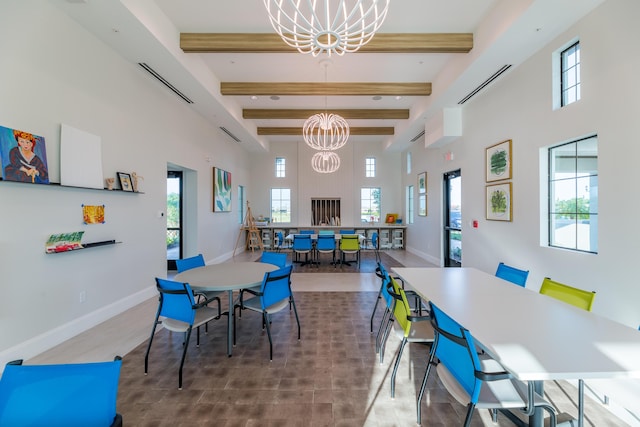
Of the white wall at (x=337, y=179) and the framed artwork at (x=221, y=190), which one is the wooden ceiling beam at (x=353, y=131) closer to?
the white wall at (x=337, y=179)

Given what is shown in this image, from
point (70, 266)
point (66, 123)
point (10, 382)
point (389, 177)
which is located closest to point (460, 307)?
point (10, 382)

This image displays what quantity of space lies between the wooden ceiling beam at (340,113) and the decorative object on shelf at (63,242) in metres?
5.03

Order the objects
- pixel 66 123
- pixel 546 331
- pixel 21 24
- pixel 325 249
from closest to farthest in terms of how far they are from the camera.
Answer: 1. pixel 546 331
2. pixel 21 24
3. pixel 66 123
4. pixel 325 249

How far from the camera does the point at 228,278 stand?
8.98 ft

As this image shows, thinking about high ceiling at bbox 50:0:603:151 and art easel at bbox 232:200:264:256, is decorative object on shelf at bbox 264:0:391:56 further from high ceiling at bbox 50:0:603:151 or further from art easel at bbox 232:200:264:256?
art easel at bbox 232:200:264:256

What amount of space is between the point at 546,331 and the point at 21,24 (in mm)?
5015

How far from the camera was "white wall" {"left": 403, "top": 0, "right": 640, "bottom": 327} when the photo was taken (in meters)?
2.44

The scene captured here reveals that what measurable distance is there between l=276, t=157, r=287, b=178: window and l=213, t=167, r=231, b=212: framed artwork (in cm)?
279

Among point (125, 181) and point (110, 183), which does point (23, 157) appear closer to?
point (110, 183)

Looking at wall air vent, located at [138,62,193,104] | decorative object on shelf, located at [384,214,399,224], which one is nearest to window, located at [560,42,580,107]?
wall air vent, located at [138,62,193,104]

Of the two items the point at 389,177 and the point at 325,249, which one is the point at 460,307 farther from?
the point at 389,177

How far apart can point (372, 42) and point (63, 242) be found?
15.6 feet

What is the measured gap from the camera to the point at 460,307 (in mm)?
1909

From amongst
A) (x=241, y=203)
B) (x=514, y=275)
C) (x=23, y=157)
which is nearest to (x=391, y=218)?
(x=241, y=203)
